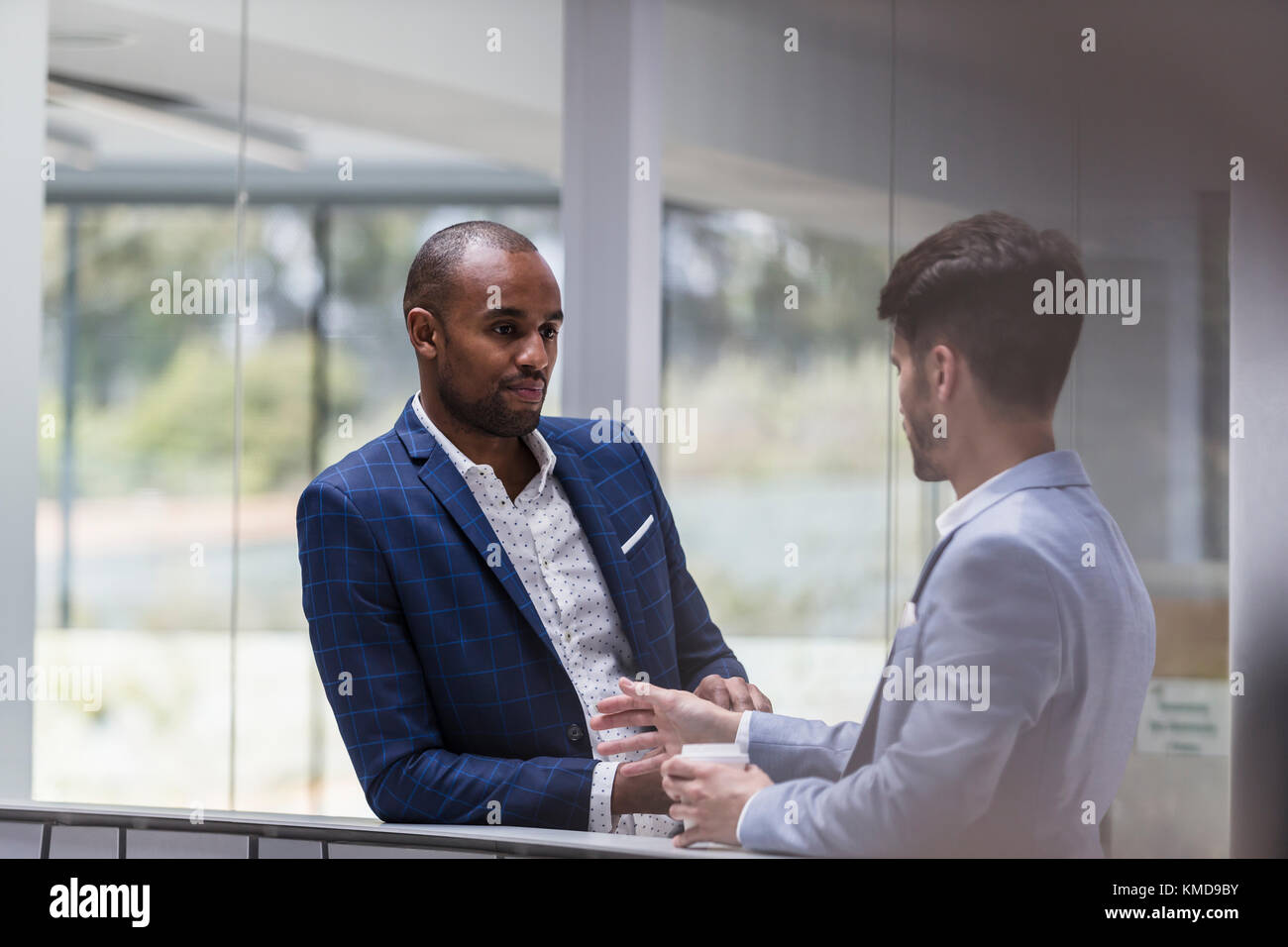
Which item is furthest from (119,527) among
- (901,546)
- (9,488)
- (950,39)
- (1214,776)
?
(1214,776)

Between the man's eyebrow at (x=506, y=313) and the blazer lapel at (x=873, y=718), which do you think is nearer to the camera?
the blazer lapel at (x=873, y=718)

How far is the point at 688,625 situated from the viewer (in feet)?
6.75

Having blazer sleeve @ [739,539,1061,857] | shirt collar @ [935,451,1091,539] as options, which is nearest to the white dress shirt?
blazer sleeve @ [739,539,1061,857]

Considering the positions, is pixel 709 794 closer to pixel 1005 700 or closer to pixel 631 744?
pixel 631 744

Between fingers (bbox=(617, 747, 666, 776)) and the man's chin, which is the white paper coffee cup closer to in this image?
fingers (bbox=(617, 747, 666, 776))

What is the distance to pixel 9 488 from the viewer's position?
7.82 feet

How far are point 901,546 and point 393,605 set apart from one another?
1.10 metres

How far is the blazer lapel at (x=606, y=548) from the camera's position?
1.87m

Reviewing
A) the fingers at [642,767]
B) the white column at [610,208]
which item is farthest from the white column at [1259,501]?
the white column at [610,208]

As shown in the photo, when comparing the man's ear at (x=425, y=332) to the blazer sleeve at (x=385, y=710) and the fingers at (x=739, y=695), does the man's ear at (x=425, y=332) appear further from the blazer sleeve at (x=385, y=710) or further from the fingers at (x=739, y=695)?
the fingers at (x=739, y=695)

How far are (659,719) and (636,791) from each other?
0.12 meters

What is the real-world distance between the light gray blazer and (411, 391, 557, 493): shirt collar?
68cm

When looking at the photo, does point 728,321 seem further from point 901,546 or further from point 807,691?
point 807,691

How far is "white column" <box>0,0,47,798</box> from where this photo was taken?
235 centimetres
